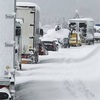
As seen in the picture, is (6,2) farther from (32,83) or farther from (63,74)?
(63,74)

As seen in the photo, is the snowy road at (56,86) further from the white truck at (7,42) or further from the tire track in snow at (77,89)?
the white truck at (7,42)

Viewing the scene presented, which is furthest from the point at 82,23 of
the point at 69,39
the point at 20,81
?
the point at 20,81

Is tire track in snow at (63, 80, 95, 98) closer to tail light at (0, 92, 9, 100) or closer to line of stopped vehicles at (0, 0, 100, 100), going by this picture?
line of stopped vehicles at (0, 0, 100, 100)

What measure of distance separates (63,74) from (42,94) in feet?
22.0

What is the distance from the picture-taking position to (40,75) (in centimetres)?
2042

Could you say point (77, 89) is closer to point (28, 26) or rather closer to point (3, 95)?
point (3, 95)

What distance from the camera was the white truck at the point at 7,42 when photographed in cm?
999

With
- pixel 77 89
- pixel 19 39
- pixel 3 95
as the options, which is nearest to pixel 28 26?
pixel 19 39

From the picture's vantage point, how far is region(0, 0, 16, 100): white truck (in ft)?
32.8

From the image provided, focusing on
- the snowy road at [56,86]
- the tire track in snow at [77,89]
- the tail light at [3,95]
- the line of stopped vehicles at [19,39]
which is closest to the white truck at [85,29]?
the line of stopped vehicles at [19,39]

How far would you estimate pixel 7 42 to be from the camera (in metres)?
10.0

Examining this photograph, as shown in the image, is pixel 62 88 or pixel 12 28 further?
pixel 62 88

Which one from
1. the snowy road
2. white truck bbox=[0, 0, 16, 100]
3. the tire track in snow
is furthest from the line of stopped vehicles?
the tire track in snow

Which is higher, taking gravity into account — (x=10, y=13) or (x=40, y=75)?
(x=10, y=13)
